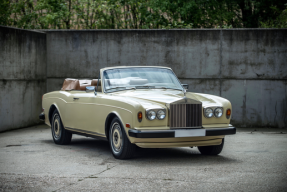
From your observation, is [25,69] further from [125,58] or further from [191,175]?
[191,175]

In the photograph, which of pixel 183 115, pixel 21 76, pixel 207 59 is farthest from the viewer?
pixel 207 59

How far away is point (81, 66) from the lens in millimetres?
13453

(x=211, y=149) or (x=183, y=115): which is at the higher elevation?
(x=183, y=115)

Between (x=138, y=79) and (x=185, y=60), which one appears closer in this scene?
(x=138, y=79)

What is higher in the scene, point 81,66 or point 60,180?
point 81,66

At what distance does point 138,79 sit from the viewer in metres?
7.70

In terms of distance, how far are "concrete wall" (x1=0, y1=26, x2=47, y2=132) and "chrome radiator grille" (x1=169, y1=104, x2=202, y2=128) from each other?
21.0 feet

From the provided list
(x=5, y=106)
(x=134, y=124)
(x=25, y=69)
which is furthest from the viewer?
(x=25, y=69)

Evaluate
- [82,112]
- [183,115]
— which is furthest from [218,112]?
[82,112]

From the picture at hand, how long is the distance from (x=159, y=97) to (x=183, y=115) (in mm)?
531

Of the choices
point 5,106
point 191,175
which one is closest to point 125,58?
point 5,106

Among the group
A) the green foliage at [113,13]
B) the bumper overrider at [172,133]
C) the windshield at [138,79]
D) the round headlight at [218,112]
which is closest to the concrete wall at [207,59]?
the windshield at [138,79]

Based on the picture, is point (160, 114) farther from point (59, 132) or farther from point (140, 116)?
point (59, 132)

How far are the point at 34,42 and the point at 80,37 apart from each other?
1.42 meters
